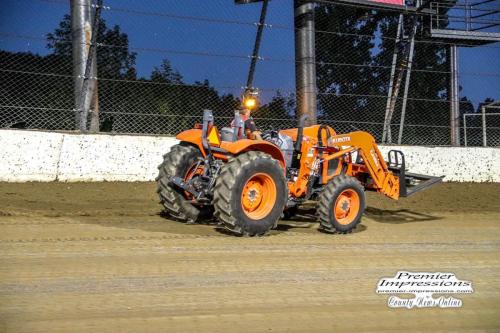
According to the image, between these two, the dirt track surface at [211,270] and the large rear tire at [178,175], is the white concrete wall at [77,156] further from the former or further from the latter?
the large rear tire at [178,175]

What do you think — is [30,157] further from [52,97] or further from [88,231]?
[88,231]

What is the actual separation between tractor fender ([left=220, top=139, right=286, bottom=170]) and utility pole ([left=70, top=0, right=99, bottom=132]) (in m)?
Result: 3.97

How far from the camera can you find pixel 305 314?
173 inches

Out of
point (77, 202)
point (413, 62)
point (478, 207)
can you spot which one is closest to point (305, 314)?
point (77, 202)

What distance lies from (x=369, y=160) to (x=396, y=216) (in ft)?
6.74

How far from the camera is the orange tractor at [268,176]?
24.3 feet

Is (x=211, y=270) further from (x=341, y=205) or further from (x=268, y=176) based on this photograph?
(x=341, y=205)

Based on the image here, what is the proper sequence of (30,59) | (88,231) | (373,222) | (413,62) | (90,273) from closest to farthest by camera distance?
(90,273), (88,231), (373,222), (30,59), (413,62)

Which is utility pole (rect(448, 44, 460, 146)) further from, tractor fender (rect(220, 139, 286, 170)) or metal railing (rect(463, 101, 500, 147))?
tractor fender (rect(220, 139, 286, 170))

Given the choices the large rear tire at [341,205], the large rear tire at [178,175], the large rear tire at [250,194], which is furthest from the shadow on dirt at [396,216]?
the large rear tire at [178,175]

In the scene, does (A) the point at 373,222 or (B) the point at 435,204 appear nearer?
(A) the point at 373,222

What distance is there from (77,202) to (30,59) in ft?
8.42

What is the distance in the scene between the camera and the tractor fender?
7.54 metres

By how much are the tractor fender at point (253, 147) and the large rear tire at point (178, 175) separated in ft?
1.71
